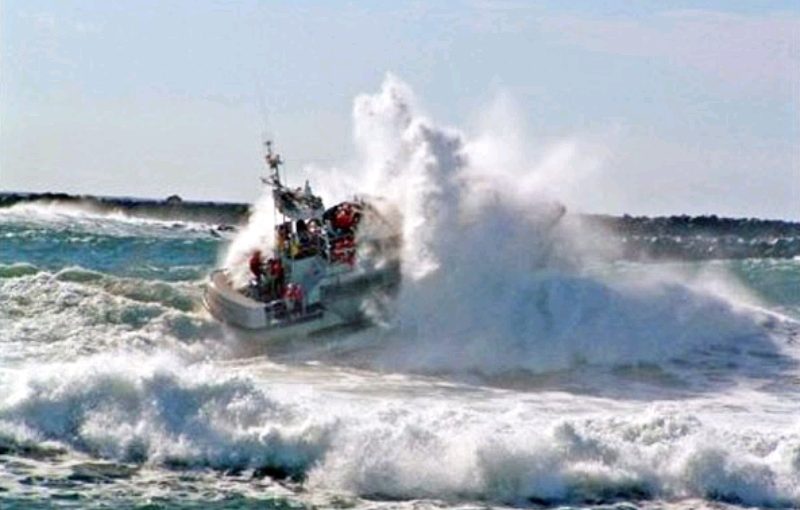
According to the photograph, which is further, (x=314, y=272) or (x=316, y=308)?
(x=314, y=272)

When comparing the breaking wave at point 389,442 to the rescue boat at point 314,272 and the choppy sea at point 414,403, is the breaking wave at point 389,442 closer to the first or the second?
the choppy sea at point 414,403

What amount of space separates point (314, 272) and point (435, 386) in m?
4.92

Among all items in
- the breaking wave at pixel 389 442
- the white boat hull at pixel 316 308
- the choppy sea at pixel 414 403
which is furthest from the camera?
the white boat hull at pixel 316 308

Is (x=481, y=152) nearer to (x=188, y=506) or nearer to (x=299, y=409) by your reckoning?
(x=299, y=409)

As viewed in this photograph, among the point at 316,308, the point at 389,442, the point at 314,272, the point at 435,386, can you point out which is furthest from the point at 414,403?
the point at 314,272

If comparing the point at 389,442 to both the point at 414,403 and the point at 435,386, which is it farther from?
the point at 435,386

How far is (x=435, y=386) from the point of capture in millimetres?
23438

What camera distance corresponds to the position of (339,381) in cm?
2327

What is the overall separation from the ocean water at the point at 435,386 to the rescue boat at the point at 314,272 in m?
0.37

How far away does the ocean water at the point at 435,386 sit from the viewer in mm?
17719

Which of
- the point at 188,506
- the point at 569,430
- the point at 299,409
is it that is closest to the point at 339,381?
the point at 299,409

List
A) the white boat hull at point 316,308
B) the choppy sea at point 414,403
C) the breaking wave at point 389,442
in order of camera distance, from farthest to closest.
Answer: the white boat hull at point 316,308
the breaking wave at point 389,442
the choppy sea at point 414,403

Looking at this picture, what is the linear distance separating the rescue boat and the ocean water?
37cm

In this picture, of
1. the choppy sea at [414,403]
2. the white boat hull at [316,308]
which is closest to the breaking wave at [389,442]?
the choppy sea at [414,403]
